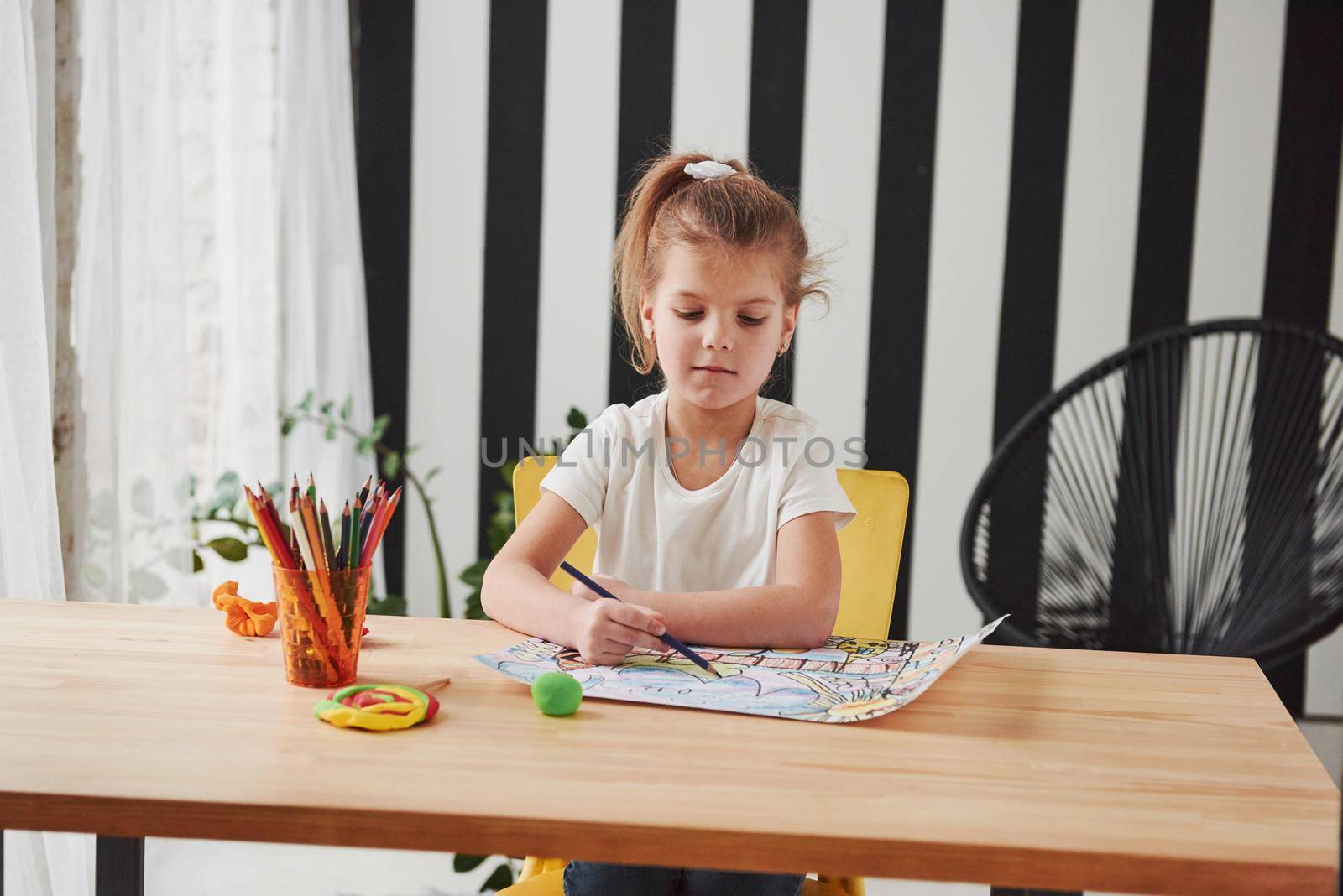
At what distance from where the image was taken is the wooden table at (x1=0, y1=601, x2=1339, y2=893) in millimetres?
617

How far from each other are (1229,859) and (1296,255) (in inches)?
104

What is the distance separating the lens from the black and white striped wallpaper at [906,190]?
2.79 metres

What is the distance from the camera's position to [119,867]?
97cm

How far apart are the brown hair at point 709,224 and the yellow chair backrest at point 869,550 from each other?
238mm

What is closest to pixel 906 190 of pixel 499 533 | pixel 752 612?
pixel 499 533

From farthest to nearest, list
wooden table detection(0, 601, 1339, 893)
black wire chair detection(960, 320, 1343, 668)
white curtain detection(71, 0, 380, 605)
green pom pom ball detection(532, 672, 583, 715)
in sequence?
black wire chair detection(960, 320, 1343, 668) < white curtain detection(71, 0, 380, 605) < green pom pom ball detection(532, 672, 583, 715) < wooden table detection(0, 601, 1339, 893)

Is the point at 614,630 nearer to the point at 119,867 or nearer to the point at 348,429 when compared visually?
the point at 119,867

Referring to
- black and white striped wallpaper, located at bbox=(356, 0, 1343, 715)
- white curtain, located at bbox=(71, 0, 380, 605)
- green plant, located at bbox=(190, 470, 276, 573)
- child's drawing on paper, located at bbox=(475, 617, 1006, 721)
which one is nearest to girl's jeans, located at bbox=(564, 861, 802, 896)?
child's drawing on paper, located at bbox=(475, 617, 1006, 721)

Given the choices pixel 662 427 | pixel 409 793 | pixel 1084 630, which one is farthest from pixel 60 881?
pixel 1084 630

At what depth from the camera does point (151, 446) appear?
5.98 feet

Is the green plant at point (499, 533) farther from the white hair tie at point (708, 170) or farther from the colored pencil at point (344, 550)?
the colored pencil at point (344, 550)

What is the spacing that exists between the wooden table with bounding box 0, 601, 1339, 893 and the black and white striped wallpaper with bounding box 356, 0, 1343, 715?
6.70ft

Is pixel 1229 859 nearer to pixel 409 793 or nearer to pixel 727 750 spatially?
pixel 727 750

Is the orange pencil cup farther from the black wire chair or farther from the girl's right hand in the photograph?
the black wire chair
